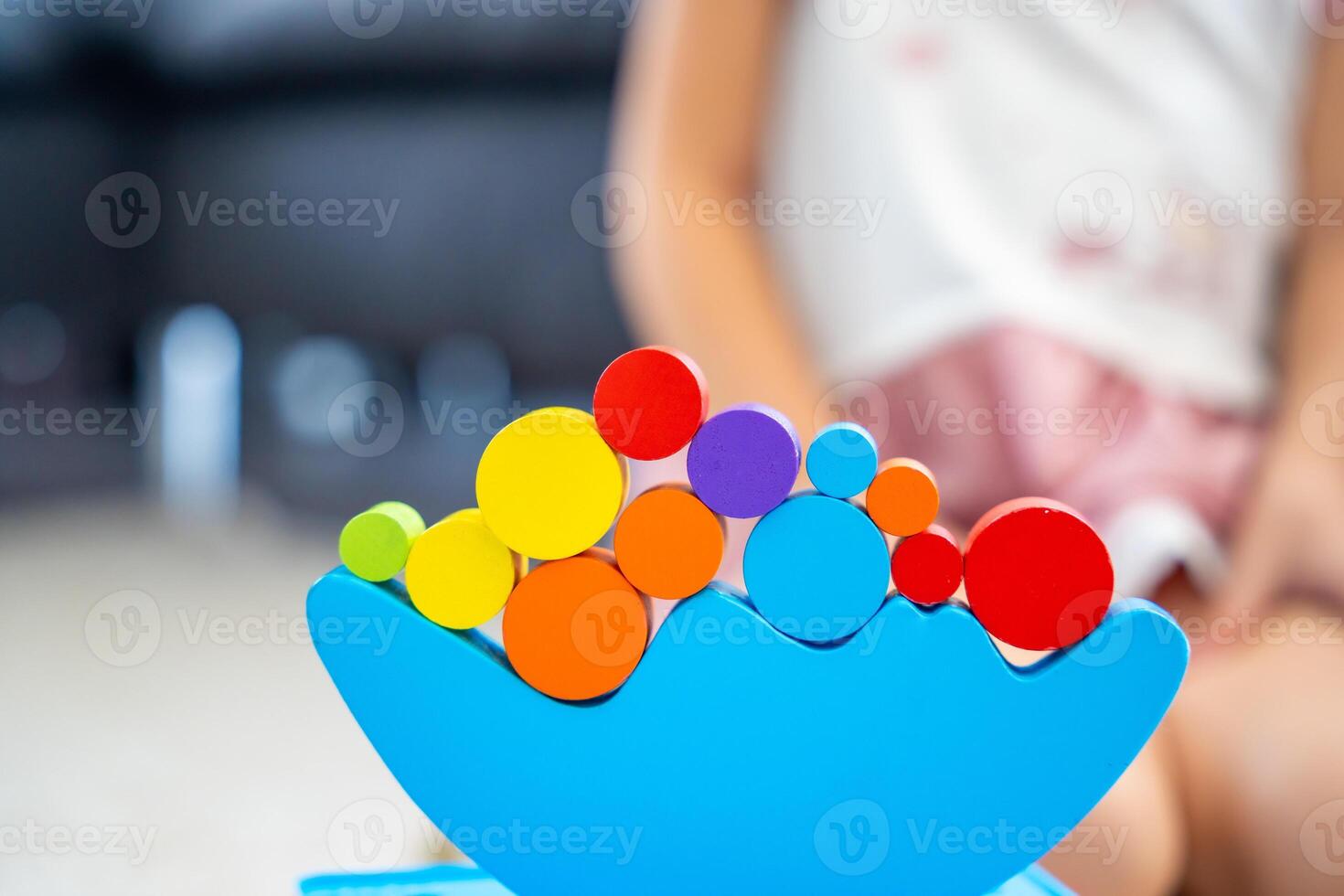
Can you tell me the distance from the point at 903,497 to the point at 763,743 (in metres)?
0.10

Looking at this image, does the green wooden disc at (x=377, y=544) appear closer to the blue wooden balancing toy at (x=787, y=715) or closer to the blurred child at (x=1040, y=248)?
the blue wooden balancing toy at (x=787, y=715)

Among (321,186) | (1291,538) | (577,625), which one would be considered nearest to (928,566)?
(577,625)

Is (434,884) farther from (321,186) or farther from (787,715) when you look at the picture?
(321,186)

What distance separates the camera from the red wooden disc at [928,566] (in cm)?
37

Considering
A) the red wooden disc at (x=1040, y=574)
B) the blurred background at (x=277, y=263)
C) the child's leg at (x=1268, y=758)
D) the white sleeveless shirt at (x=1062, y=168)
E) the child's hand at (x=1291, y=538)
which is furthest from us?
the blurred background at (x=277, y=263)

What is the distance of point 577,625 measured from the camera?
1.23 ft

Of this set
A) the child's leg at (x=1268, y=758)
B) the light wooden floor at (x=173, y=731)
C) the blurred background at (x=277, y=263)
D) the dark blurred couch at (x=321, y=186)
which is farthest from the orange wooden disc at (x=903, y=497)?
the dark blurred couch at (x=321, y=186)

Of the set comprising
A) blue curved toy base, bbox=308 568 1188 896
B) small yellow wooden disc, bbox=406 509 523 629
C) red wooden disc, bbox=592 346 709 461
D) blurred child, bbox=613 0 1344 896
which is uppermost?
blurred child, bbox=613 0 1344 896

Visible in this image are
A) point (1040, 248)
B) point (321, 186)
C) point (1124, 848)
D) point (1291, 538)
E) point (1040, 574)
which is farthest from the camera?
point (321, 186)

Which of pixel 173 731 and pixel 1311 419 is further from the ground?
pixel 1311 419

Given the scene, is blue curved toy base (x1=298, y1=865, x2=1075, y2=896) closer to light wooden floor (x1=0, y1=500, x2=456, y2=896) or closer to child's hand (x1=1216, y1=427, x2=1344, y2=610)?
light wooden floor (x1=0, y1=500, x2=456, y2=896)

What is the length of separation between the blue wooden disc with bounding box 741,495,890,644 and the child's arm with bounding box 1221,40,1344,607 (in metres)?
0.36

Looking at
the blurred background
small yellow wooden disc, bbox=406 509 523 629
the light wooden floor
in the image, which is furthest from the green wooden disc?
the blurred background

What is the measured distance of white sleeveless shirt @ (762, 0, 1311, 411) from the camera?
722mm
